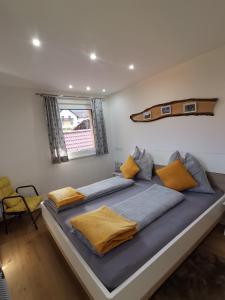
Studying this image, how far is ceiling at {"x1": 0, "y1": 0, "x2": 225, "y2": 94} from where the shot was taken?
4.47 ft

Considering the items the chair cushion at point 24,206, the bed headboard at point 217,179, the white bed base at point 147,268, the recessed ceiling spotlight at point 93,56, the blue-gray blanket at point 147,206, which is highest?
the recessed ceiling spotlight at point 93,56

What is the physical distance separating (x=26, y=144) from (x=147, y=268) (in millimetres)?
2983

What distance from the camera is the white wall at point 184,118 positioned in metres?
2.38

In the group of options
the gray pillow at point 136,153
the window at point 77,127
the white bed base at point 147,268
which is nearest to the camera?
the white bed base at point 147,268

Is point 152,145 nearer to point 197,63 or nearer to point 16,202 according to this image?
point 197,63

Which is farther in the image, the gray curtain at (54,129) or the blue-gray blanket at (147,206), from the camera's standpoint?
the gray curtain at (54,129)

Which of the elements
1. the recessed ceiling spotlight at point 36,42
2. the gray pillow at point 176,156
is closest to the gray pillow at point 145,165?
the gray pillow at point 176,156

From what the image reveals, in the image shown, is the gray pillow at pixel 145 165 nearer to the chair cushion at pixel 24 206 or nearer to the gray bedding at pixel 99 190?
the gray bedding at pixel 99 190

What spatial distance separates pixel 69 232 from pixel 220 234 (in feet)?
6.44

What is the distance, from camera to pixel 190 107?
8.79 ft

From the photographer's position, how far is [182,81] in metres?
2.72

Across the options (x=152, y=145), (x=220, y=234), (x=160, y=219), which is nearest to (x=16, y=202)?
(x=160, y=219)

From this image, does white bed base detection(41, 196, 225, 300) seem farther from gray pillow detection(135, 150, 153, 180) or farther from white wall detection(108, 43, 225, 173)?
gray pillow detection(135, 150, 153, 180)

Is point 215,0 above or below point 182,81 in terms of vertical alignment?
above
